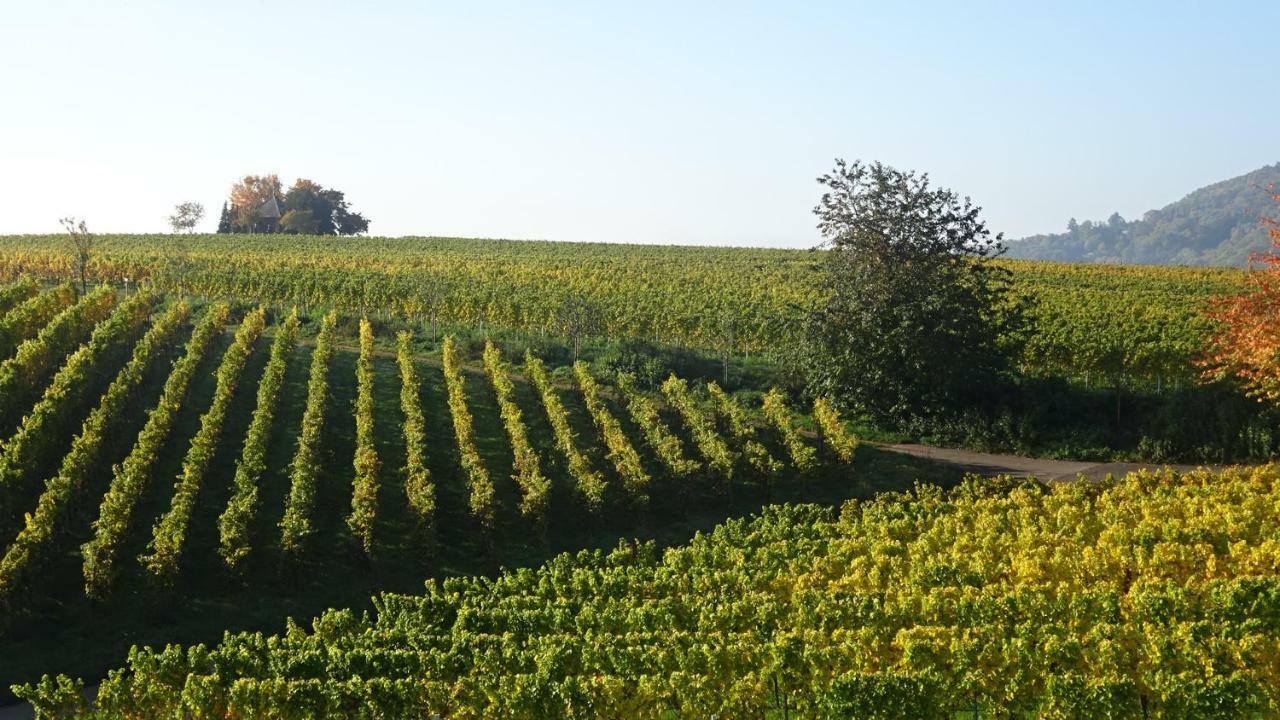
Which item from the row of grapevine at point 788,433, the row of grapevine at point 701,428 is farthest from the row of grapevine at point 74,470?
the row of grapevine at point 788,433

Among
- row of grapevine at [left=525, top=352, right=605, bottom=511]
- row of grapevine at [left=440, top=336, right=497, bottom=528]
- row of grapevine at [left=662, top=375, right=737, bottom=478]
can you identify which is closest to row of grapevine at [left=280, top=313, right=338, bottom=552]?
row of grapevine at [left=440, top=336, right=497, bottom=528]

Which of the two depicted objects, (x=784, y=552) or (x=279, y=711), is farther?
(x=784, y=552)

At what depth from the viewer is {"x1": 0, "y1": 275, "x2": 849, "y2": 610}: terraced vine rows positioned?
26547mm

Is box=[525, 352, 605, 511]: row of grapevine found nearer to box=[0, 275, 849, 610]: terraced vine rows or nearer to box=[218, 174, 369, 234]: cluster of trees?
box=[0, 275, 849, 610]: terraced vine rows

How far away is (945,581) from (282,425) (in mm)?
22423

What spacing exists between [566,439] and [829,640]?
16406 millimetres

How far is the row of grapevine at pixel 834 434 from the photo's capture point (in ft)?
114

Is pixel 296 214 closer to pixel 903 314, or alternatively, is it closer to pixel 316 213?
pixel 316 213

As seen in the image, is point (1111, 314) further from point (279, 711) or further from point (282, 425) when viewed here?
point (279, 711)

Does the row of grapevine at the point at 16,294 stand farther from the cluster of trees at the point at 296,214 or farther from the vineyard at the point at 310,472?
the cluster of trees at the point at 296,214

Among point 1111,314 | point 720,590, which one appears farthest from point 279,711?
point 1111,314

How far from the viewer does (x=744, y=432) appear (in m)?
36.0

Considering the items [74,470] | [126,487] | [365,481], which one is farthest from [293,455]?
[126,487]

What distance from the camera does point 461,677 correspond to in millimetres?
17938
